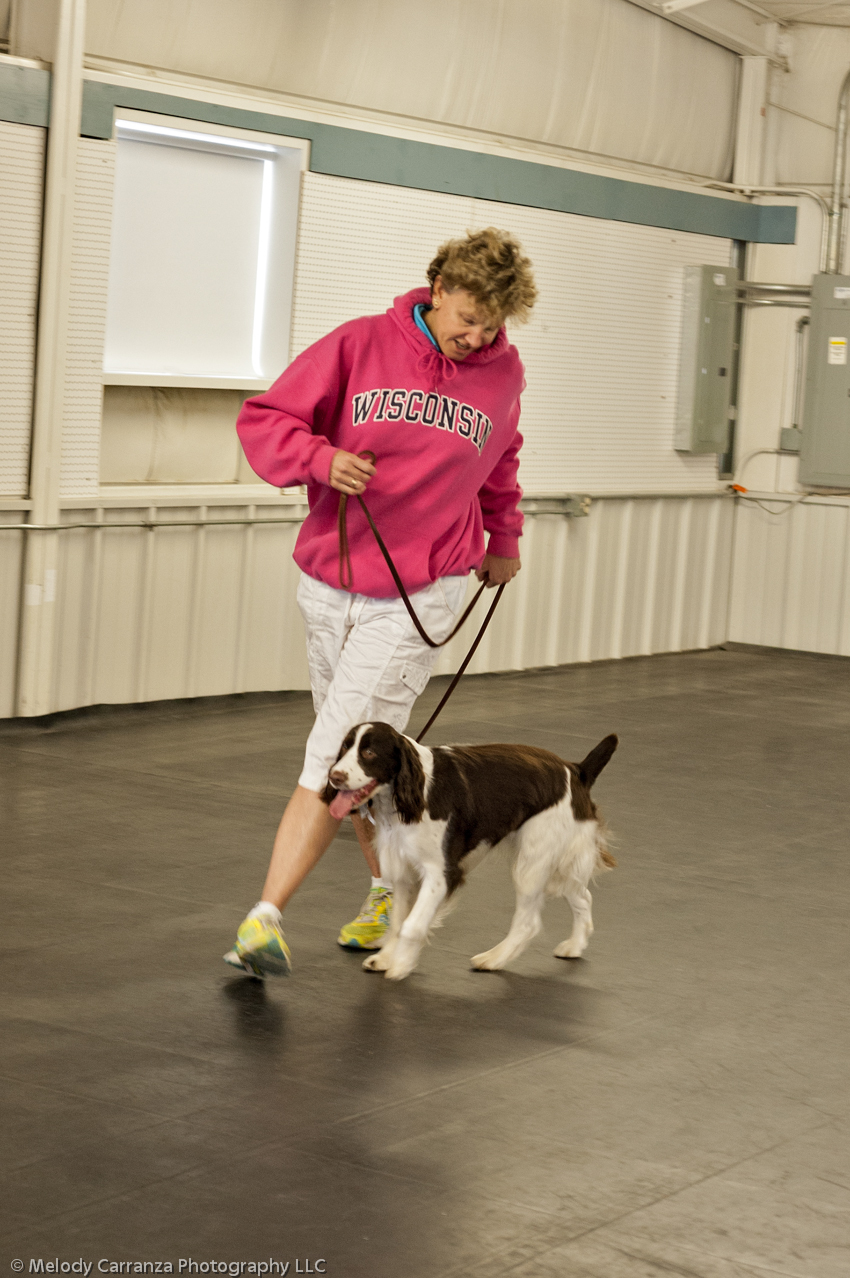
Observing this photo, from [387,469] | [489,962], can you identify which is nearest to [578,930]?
[489,962]

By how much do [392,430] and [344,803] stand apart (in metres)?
0.93

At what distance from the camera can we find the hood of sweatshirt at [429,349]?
416 centimetres

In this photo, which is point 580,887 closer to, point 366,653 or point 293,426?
point 366,653

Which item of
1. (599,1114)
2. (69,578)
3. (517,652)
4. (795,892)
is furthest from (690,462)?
(599,1114)

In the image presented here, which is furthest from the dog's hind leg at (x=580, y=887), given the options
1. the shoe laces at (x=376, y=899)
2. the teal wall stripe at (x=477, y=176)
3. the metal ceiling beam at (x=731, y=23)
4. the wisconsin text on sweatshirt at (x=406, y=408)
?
the metal ceiling beam at (x=731, y=23)

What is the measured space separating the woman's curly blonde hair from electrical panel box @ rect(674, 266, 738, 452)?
764cm

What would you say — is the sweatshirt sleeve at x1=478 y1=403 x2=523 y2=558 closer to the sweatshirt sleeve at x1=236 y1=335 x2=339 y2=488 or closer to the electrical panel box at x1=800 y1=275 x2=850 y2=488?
the sweatshirt sleeve at x1=236 y1=335 x2=339 y2=488

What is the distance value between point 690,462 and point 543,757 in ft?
25.6

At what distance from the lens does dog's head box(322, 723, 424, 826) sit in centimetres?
393

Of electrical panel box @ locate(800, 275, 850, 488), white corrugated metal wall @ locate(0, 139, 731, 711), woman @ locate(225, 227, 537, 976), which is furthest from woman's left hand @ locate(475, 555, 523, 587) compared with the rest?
electrical panel box @ locate(800, 275, 850, 488)

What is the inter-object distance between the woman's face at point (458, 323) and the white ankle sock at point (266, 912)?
144 cm

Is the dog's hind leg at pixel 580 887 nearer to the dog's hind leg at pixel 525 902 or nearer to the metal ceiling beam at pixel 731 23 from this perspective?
the dog's hind leg at pixel 525 902

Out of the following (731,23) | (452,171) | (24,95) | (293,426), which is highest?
(731,23)

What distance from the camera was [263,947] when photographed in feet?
13.1
